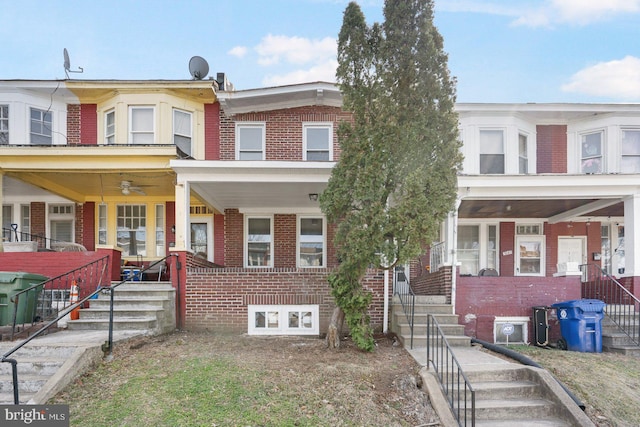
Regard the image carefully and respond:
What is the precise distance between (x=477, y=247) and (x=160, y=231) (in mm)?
Answer: 9468

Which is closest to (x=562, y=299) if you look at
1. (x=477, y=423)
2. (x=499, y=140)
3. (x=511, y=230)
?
(x=511, y=230)

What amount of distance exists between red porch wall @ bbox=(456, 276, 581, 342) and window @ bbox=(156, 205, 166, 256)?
8.02 metres

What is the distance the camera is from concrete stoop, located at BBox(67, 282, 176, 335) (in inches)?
284

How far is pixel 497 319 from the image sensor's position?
8789 mm

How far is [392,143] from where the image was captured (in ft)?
20.2

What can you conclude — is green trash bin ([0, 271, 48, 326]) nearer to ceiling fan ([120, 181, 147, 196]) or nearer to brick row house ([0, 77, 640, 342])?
brick row house ([0, 77, 640, 342])

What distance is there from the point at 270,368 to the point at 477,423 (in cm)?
273

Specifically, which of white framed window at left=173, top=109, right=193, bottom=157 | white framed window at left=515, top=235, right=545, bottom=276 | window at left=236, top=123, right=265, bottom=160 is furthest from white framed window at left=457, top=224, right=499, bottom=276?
white framed window at left=173, top=109, right=193, bottom=157

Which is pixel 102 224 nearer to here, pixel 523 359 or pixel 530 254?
pixel 523 359

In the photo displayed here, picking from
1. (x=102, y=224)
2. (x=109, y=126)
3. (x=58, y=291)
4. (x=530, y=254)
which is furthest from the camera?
(x=530, y=254)

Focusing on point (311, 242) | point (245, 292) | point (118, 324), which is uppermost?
point (311, 242)

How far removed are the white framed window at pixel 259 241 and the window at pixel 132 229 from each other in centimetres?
294

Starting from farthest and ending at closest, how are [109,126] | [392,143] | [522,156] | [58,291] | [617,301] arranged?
[522,156] < [109,126] < [617,301] < [58,291] < [392,143]

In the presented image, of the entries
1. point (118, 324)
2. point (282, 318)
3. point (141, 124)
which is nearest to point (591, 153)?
point (282, 318)
